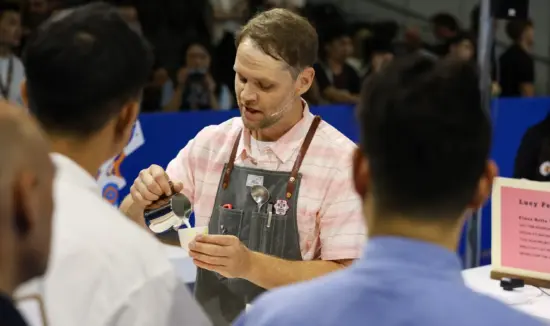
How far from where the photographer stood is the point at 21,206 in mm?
914

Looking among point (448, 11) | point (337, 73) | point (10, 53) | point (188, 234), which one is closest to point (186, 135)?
point (10, 53)

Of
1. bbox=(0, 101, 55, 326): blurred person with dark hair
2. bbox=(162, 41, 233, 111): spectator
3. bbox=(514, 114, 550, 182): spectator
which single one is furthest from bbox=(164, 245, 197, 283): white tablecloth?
bbox=(162, 41, 233, 111): spectator

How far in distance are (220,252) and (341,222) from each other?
0.33 meters

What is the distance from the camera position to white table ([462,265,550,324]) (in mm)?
2719

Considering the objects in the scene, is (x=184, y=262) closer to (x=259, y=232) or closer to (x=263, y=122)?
(x=259, y=232)

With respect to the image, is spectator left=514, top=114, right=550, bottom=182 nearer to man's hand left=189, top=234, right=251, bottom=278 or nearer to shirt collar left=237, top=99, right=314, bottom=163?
shirt collar left=237, top=99, right=314, bottom=163

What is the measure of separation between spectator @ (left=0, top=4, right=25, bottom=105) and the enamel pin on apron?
2872 millimetres

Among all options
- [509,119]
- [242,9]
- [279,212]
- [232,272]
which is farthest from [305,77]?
[242,9]

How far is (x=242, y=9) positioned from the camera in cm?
732

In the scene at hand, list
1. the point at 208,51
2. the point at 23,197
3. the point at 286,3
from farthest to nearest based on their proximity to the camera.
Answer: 1. the point at 286,3
2. the point at 208,51
3. the point at 23,197

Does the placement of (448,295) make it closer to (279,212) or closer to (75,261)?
(75,261)

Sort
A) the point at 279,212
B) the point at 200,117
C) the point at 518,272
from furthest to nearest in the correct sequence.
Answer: the point at 200,117 < the point at 518,272 < the point at 279,212

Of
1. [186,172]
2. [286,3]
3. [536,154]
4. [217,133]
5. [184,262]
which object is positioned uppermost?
[286,3]

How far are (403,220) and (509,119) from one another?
5.03 m
